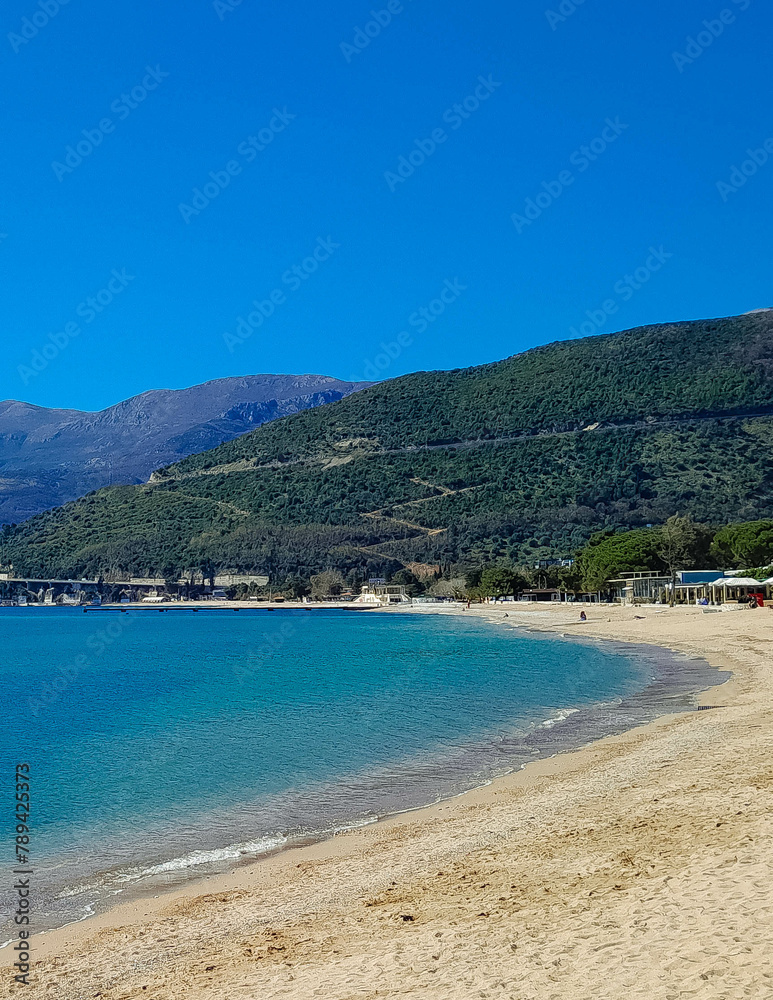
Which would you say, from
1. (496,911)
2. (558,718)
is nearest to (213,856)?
(496,911)

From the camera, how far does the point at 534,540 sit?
117250 mm

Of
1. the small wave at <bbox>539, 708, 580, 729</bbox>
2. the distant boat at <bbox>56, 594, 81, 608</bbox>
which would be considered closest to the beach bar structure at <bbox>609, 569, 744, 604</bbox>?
the small wave at <bbox>539, 708, 580, 729</bbox>

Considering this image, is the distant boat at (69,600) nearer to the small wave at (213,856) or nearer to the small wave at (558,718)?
the small wave at (558,718)

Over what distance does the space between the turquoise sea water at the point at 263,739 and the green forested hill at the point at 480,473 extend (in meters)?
73.8

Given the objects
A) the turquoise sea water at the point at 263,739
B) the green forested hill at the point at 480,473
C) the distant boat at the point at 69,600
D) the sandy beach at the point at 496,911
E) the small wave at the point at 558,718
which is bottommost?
the turquoise sea water at the point at 263,739

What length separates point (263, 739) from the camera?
65.4 feet

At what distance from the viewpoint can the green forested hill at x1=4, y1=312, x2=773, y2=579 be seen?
115m

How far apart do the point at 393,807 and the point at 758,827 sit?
229 inches

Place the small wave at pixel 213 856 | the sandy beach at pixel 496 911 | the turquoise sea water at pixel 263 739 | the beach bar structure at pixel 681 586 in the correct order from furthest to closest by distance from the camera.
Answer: the beach bar structure at pixel 681 586 → the turquoise sea water at pixel 263 739 → the small wave at pixel 213 856 → the sandy beach at pixel 496 911

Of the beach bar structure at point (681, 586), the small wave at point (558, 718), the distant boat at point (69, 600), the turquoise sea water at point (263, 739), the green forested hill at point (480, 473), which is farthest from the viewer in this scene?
the distant boat at point (69, 600)

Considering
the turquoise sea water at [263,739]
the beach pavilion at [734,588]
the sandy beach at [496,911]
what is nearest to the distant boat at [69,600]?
the turquoise sea water at [263,739]

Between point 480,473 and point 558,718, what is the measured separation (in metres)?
107

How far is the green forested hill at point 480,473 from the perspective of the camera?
11519 centimetres

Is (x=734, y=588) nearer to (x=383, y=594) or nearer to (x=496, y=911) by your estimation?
(x=383, y=594)
